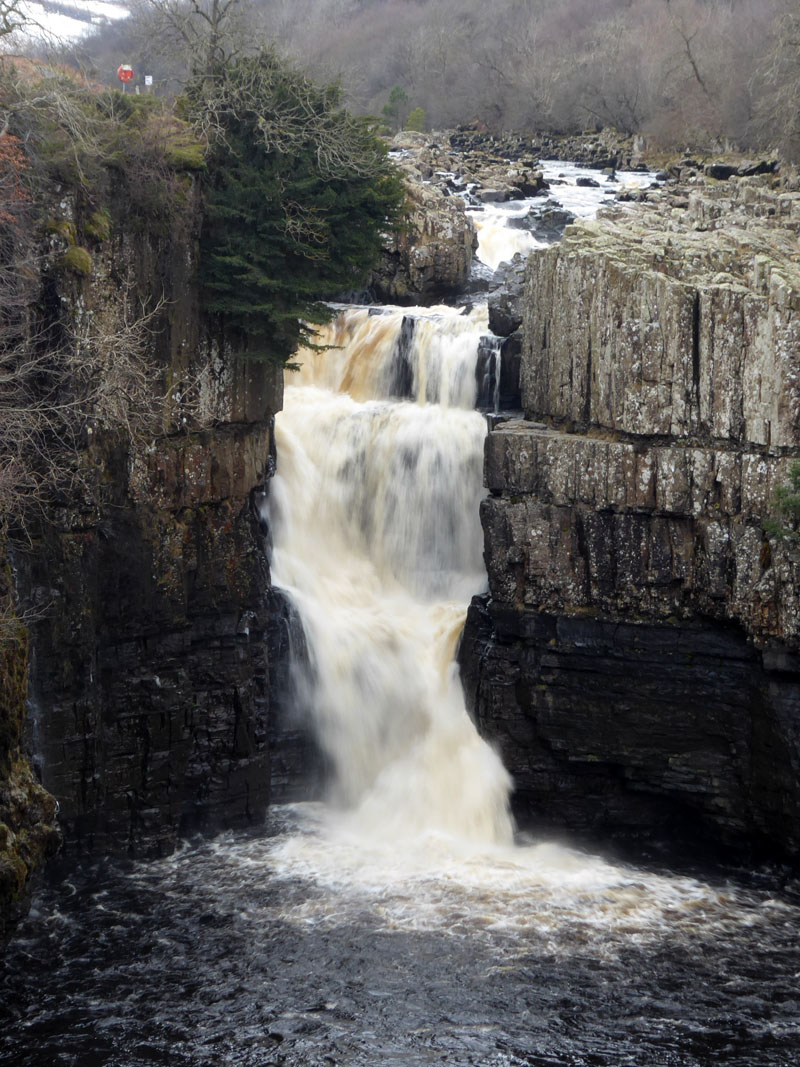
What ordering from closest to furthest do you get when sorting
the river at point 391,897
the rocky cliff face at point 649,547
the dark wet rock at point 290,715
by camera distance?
the river at point 391,897 < the rocky cliff face at point 649,547 < the dark wet rock at point 290,715

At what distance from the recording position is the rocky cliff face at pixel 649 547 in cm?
2186

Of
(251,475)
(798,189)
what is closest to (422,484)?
(251,475)

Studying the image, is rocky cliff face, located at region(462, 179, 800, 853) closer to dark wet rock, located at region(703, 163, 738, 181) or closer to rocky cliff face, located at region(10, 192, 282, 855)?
rocky cliff face, located at region(10, 192, 282, 855)

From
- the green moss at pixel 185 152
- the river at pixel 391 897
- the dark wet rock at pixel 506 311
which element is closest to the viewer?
the river at pixel 391 897

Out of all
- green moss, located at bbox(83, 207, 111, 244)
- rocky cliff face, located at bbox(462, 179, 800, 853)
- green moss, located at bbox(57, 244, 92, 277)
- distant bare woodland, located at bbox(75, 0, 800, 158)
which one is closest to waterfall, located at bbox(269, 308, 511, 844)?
rocky cliff face, located at bbox(462, 179, 800, 853)

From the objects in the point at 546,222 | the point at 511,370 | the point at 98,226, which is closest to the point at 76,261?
the point at 98,226

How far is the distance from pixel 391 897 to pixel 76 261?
12.5 m

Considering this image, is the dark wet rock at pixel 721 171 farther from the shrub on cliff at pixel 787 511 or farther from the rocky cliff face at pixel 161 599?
the rocky cliff face at pixel 161 599

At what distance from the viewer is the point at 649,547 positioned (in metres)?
22.9

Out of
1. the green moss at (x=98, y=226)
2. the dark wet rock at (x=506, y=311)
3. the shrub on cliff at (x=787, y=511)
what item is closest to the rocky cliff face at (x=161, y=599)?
the green moss at (x=98, y=226)

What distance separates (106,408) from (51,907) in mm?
8824

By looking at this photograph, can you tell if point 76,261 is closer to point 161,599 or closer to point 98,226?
point 98,226

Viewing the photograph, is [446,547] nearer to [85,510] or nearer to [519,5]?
[85,510]

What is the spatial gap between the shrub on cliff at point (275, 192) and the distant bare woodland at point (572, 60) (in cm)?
1990
